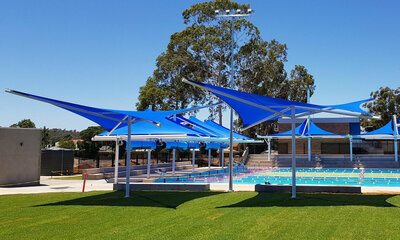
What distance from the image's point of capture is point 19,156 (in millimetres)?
20391

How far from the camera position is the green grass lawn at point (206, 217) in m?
7.29

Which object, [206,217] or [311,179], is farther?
[311,179]

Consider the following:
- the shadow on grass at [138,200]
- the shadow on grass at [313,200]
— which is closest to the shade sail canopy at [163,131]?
the shadow on grass at [138,200]

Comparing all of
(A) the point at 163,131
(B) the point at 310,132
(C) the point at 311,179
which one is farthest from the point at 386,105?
(A) the point at 163,131

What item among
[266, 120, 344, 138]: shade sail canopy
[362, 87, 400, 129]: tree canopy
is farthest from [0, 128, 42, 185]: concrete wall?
[362, 87, 400, 129]: tree canopy

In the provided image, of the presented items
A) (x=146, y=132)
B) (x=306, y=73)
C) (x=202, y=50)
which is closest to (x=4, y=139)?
(x=146, y=132)

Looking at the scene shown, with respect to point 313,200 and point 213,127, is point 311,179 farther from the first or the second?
point 313,200

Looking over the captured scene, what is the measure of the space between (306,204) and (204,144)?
1958 centimetres

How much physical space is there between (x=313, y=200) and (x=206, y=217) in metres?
4.07

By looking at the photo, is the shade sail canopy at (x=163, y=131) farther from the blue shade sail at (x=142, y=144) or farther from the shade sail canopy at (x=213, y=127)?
the shade sail canopy at (x=213, y=127)

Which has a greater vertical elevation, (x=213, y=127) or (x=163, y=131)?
(x=213, y=127)

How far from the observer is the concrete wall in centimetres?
1966

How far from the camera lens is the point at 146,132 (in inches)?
771

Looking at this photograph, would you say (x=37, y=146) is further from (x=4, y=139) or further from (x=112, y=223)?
(x=112, y=223)
